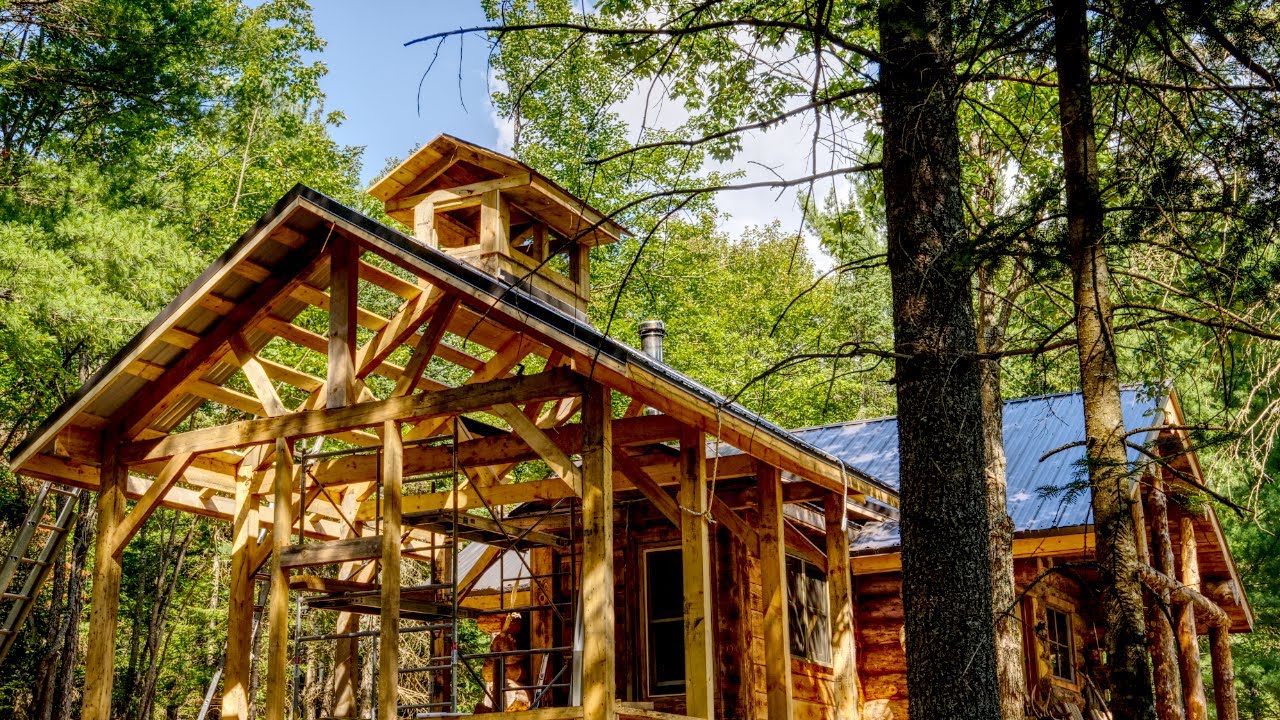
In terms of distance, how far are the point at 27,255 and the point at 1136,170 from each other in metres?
14.1

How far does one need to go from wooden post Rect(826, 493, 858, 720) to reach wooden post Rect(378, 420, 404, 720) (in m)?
4.71

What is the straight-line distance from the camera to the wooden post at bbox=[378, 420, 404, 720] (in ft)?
29.2

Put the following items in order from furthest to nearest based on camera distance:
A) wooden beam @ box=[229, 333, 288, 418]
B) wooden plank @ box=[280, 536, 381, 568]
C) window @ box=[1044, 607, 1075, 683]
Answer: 1. window @ box=[1044, 607, 1075, 683]
2. wooden beam @ box=[229, 333, 288, 418]
3. wooden plank @ box=[280, 536, 381, 568]

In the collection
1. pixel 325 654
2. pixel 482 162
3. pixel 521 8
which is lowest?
pixel 325 654

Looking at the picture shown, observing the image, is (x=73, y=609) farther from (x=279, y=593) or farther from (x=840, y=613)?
(x=840, y=613)

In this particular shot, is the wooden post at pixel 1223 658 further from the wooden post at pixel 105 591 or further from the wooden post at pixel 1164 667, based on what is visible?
the wooden post at pixel 105 591

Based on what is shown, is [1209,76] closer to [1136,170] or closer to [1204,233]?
[1136,170]

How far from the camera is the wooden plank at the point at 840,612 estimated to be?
38.0 ft

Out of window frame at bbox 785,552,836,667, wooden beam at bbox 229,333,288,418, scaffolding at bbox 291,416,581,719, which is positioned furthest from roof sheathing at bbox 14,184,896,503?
window frame at bbox 785,552,836,667

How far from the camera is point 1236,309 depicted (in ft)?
23.0

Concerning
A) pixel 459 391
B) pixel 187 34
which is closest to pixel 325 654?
pixel 187 34

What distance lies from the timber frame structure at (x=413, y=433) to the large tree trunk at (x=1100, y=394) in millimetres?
3004

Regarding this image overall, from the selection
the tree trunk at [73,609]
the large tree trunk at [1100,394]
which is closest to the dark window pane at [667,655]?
the large tree trunk at [1100,394]

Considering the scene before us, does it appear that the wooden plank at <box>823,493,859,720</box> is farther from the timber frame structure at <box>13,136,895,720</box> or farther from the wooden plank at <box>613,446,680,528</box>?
the wooden plank at <box>613,446,680,528</box>
